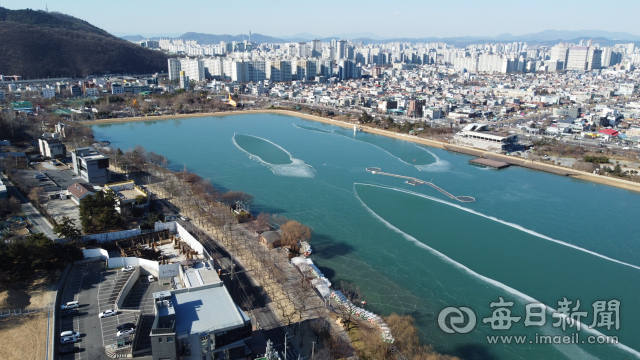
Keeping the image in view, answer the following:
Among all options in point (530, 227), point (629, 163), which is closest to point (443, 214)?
point (530, 227)

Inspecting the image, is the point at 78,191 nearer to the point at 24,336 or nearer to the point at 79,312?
the point at 79,312

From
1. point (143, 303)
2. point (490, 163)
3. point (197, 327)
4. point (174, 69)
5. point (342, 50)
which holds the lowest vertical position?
point (143, 303)

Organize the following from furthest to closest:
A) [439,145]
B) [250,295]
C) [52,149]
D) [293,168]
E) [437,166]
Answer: [439,145], [437,166], [293,168], [52,149], [250,295]

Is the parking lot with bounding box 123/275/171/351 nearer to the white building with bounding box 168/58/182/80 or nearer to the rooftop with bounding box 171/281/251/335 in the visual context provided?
the rooftop with bounding box 171/281/251/335

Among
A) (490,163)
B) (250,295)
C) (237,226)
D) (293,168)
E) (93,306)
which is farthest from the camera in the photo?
(490,163)

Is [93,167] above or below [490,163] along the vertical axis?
above

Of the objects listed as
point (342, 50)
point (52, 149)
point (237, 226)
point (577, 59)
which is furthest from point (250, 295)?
point (577, 59)

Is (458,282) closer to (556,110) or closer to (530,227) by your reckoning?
(530,227)
